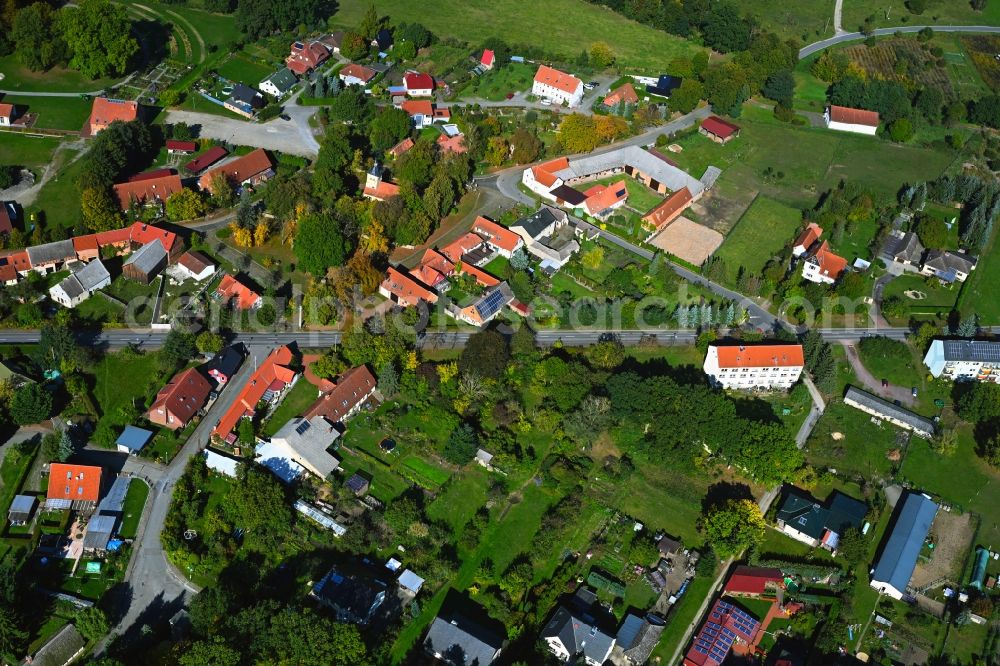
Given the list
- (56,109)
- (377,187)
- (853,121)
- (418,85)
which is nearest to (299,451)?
(377,187)

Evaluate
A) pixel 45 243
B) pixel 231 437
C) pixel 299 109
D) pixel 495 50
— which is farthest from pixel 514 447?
pixel 495 50

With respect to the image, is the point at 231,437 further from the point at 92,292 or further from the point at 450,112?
the point at 450,112

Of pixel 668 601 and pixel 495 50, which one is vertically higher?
pixel 495 50

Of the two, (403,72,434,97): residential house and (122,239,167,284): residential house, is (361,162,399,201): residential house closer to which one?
(122,239,167,284): residential house

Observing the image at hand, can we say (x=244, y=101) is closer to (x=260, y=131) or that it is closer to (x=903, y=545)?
(x=260, y=131)

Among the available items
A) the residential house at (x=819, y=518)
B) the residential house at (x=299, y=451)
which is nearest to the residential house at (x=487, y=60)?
the residential house at (x=299, y=451)
